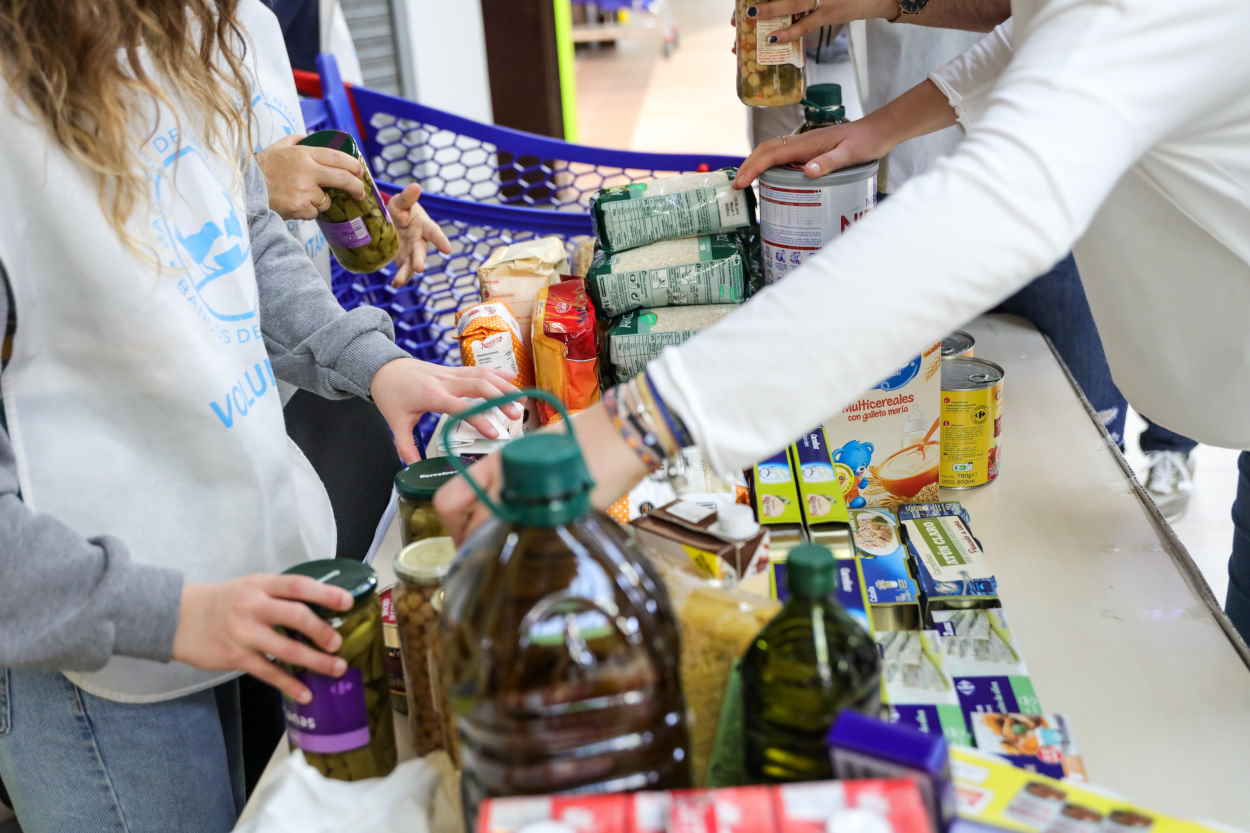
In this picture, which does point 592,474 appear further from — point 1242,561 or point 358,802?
point 1242,561

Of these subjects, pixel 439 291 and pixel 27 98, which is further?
pixel 439 291

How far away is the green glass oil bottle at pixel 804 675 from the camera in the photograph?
0.72 meters

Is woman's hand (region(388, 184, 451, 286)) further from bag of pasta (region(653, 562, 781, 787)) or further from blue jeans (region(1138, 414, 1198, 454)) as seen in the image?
blue jeans (region(1138, 414, 1198, 454))

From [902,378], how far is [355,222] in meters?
0.75

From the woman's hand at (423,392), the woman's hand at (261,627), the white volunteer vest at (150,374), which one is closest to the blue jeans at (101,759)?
the white volunteer vest at (150,374)

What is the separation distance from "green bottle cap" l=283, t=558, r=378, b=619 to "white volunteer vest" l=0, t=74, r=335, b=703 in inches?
7.5

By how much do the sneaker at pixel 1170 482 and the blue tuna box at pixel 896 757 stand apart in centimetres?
250

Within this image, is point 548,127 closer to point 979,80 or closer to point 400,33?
point 400,33

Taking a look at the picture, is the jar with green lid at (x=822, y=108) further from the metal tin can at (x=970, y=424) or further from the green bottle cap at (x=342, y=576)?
the green bottle cap at (x=342, y=576)

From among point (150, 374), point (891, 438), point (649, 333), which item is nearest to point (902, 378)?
point (891, 438)

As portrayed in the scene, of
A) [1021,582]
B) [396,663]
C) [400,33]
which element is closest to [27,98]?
[396,663]

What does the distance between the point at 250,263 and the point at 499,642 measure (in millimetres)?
635

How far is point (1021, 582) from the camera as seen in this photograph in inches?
47.3

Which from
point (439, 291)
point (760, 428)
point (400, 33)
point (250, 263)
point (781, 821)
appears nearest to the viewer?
point (781, 821)
